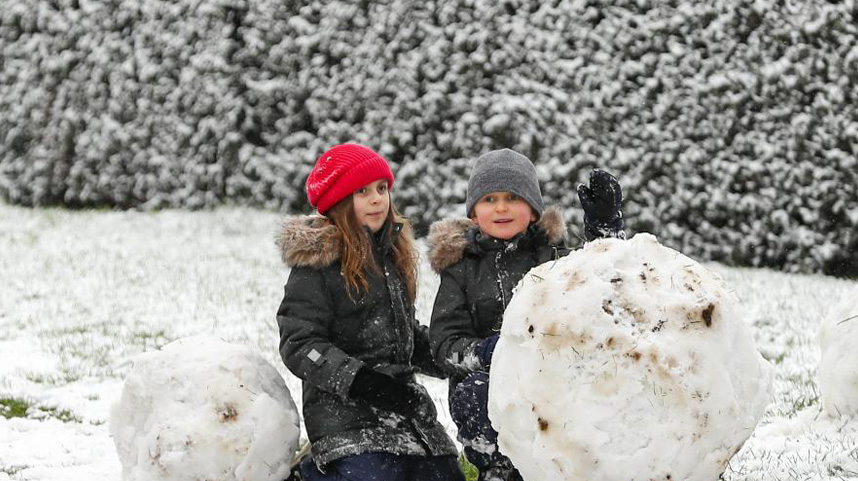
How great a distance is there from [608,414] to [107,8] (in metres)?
7.42

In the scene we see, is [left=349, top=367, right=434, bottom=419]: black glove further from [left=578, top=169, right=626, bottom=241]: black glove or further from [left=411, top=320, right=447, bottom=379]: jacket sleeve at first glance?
[left=578, top=169, right=626, bottom=241]: black glove

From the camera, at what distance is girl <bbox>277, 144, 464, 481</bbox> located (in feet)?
10.3

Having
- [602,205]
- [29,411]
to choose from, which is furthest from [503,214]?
[29,411]

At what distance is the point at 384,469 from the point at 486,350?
511 millimetres

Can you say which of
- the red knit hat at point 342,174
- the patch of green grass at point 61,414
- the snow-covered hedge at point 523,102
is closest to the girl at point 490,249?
the red knit hat at point 342,174

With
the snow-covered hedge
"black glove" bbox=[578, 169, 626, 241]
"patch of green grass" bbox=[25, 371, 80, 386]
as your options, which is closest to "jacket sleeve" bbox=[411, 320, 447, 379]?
"black glove" bbox=[578, 169, 626, 241]

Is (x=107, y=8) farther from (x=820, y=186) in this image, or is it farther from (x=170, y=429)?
(x=170, y=429)

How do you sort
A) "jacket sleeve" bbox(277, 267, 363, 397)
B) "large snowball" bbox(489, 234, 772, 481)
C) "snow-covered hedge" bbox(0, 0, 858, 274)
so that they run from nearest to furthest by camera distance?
"large snowball" bbox(489, 234, 772, 481) → "jacket sleeve" bbox(277, 267, 363, 397) → "snow-covered hedge" bbox(0, 0, 858, 274)

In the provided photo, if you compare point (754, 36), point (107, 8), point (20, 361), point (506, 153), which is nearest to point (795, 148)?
point (754, 36)

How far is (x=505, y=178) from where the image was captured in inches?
132

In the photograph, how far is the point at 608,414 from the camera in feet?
7.98

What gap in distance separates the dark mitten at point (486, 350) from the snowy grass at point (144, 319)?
956mm

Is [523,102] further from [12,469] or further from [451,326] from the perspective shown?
[12,469]

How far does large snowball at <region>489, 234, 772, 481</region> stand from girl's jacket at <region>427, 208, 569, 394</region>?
0.60 metres
